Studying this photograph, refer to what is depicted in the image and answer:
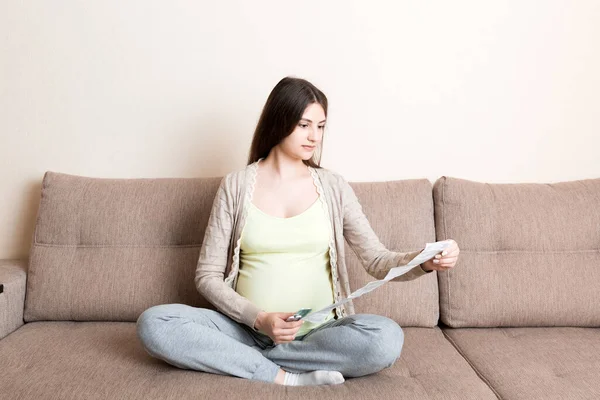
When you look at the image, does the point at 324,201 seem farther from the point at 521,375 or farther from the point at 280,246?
the point at 521,375

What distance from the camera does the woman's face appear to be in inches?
75.0

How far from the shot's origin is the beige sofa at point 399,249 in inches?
78.4

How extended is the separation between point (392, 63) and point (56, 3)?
130 cm

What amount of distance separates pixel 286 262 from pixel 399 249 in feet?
1.46

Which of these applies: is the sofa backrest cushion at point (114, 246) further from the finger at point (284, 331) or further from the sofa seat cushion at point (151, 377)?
the finger at point (284, 331)

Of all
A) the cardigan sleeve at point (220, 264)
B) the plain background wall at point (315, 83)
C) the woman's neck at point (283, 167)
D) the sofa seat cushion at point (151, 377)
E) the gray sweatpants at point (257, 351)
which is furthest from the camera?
the plain background wall at point (315, 83)

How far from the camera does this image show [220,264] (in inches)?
75.0

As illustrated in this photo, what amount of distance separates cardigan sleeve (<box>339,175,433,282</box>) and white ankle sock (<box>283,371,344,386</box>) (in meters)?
0.36

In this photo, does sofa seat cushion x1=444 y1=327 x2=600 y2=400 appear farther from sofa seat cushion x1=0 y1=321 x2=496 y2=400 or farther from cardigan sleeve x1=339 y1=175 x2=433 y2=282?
cardigan sleeve x1=339 y1=175 x2=433 y2=282

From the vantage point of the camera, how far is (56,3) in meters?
2.38

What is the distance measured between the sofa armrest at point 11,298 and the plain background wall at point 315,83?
0.43 m

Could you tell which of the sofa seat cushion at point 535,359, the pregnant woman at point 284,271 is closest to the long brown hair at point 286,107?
the pregnant woman at point 284,271

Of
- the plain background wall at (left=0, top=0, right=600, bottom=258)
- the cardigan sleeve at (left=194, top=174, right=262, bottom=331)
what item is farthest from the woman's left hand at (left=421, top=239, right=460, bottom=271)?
the plain background wall at (left=0, top=0, right=600, bottom=258)

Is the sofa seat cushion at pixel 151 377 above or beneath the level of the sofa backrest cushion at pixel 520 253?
beneath
